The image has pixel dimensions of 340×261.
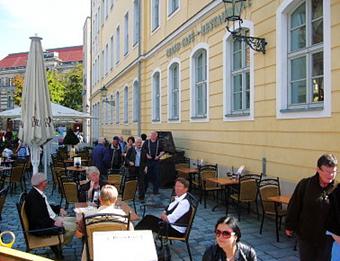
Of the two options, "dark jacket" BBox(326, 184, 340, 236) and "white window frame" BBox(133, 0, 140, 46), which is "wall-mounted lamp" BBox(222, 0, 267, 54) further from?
"white window frame" BBox(133, 0, 140, 46)

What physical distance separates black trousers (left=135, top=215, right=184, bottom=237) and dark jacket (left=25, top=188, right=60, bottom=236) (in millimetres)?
1124

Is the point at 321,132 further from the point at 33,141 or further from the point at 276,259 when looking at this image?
the point at 33,141

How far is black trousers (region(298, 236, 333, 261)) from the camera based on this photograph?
433 centimetres

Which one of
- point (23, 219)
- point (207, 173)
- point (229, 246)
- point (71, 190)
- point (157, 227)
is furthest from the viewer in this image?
point (207, 173)

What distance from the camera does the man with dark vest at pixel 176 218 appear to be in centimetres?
574

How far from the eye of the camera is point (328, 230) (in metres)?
4.30

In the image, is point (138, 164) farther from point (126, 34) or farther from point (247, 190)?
point (126, 34)

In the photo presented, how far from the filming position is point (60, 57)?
9225 centimetres

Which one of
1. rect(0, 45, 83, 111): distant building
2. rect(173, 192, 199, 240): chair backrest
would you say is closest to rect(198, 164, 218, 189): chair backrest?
rect(173, 192, 199, 240): chair backrest

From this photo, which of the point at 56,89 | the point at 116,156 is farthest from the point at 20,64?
the point at 116,156

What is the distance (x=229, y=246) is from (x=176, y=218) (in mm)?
2508

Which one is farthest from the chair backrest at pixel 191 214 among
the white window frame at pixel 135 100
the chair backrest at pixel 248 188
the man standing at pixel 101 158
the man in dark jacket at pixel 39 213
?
the white window frame at pixel 135 100

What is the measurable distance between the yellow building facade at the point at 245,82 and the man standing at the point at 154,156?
4.24 feet

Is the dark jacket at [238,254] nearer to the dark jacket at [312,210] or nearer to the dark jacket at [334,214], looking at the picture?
the dark jacket at [312,210]
